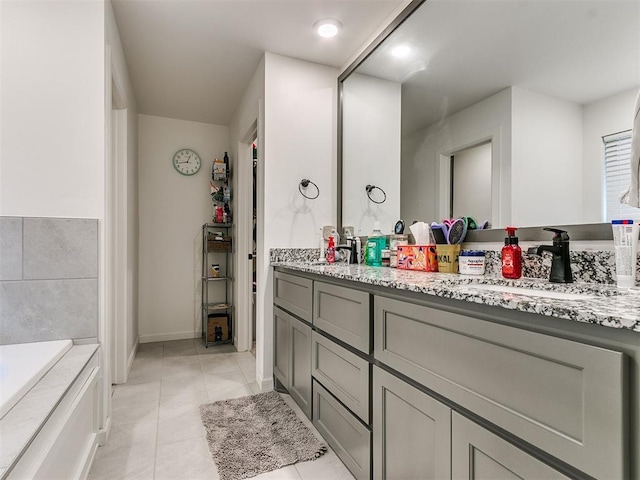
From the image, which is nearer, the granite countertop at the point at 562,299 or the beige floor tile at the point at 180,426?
the granite countertop at the point at 562,299

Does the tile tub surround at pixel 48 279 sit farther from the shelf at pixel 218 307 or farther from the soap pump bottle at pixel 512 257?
the soap pump bottle at pixel 512 257

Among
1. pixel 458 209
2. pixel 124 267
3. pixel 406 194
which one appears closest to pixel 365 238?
pixel 406 194

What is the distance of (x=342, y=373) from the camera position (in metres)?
1.52

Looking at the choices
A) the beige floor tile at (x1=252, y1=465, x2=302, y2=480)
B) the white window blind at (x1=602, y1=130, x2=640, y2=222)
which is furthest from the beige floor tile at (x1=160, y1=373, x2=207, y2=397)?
the white window blind at (x1=602, y1=130, x2=640, y2=222)

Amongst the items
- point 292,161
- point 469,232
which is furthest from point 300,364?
point 292,161

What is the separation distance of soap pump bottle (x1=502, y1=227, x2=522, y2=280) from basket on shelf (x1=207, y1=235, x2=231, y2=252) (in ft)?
9.25

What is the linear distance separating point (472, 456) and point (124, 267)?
2579 millimetres

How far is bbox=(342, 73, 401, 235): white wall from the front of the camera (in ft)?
7.36

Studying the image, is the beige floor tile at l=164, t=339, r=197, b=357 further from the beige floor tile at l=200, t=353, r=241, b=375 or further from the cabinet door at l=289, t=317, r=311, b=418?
the cabinet door at l=289, t=317, r=311, b=418

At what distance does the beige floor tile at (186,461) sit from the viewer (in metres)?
1.55

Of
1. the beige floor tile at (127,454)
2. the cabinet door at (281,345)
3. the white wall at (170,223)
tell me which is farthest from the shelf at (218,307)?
the beige floor tile at (127,454)

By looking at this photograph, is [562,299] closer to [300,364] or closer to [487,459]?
[487,459]

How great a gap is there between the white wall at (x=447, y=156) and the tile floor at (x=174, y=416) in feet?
4.49

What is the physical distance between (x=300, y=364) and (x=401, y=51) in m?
1.92
